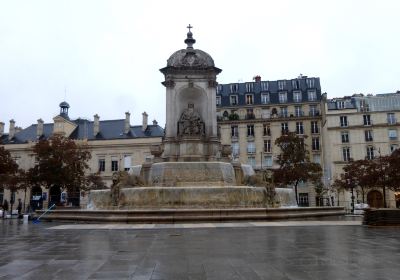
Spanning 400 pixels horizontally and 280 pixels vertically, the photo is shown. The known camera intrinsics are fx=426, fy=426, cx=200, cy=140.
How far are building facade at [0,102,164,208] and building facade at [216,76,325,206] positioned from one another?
47.1 feet


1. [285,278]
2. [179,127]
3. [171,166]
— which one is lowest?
[285,278]

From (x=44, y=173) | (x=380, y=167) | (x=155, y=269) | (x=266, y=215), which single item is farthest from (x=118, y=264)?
(x=380, y=167)

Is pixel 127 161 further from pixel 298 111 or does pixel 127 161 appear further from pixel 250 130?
pixel 298 111

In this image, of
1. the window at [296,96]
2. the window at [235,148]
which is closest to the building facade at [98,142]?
the window at [235,148]

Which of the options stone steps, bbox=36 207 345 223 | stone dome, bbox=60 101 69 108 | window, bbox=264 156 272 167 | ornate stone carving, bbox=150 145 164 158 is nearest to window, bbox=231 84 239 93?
window, bbox=264 156 272 167

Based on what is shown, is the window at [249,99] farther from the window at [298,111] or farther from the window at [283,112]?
the window at [298,111]

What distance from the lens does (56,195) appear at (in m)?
77.7

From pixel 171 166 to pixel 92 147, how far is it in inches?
2265

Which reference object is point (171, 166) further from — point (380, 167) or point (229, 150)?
point (380, 167)

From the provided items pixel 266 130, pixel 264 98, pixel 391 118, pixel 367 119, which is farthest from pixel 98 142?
pixel 391 118

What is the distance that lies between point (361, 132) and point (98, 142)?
4816 cm

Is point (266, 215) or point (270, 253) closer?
point (270, 253)

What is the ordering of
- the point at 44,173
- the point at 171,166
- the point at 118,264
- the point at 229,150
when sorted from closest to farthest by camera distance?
the point at 118,264 → the point at 171,166 → the point at 229,150 → the point at 44,173

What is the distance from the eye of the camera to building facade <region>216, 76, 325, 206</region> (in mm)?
78688
